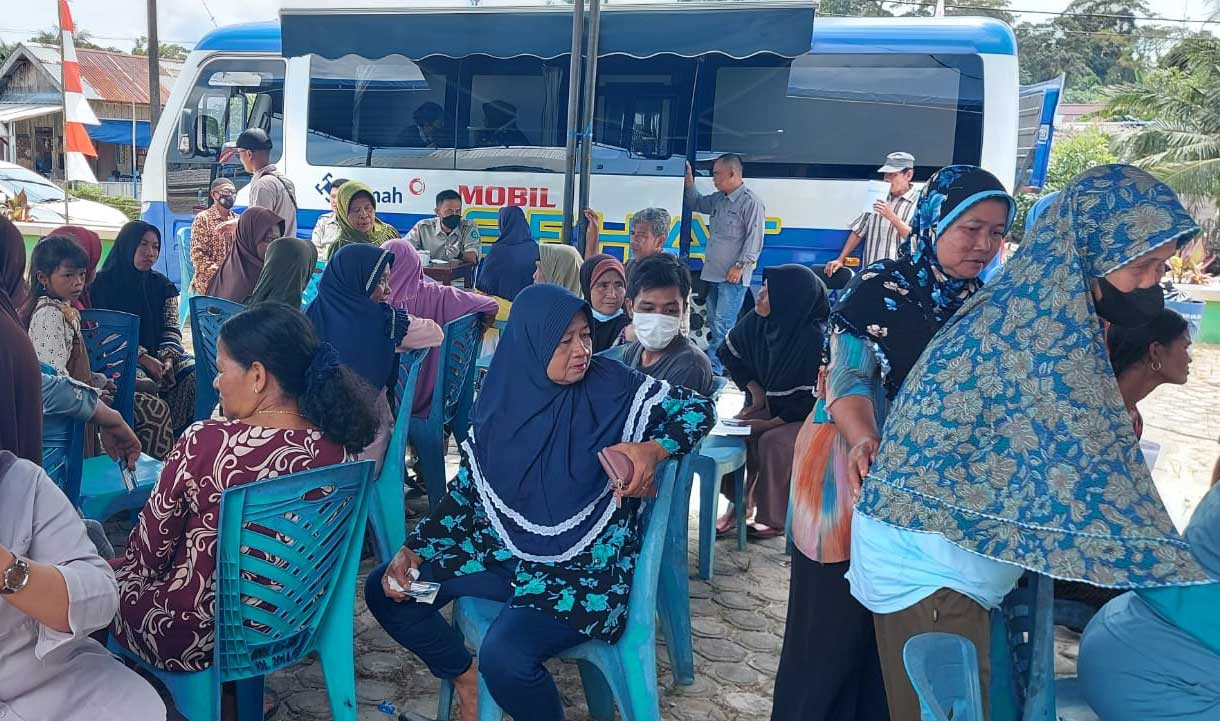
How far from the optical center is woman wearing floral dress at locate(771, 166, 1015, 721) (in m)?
1.87

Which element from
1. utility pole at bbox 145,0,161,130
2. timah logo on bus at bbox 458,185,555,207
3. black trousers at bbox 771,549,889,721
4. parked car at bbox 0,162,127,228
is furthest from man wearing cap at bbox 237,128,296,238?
parked car at bbox 0,162,127,228

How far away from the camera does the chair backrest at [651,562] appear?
6.99 ft

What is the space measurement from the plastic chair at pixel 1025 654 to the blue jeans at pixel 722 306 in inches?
193

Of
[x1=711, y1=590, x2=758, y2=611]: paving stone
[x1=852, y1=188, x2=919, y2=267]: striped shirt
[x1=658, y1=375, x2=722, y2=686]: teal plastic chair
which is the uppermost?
[x1=852, y1=188, x2=919, y2=267]: striped shirt

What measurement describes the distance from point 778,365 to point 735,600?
3.16 feet

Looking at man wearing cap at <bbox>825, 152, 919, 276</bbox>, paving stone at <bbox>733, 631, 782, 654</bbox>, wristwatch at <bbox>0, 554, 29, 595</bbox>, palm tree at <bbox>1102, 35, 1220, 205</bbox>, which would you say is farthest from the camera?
palm tree at <bbox>1102, 35, 1220, 205</bbox>

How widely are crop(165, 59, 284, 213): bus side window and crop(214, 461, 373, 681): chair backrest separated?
6524 millimetres

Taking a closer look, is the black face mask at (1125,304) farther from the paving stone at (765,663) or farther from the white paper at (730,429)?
the white paper at (730,429)

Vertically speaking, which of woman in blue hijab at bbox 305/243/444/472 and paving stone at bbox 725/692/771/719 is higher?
woman in blue hijab at bbox 305/243/444/472

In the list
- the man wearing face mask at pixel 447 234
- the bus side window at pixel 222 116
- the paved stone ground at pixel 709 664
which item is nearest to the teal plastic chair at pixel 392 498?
the paved stone ground at pixel 709 664

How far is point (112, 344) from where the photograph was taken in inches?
133

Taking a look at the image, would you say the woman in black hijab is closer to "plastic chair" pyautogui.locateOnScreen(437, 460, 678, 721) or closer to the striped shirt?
"plastic chair" pyautogui.locateOnScreen(437, 460, 678, 721)

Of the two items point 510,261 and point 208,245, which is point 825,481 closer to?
point 510,261

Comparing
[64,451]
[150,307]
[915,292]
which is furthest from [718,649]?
[150,307]
